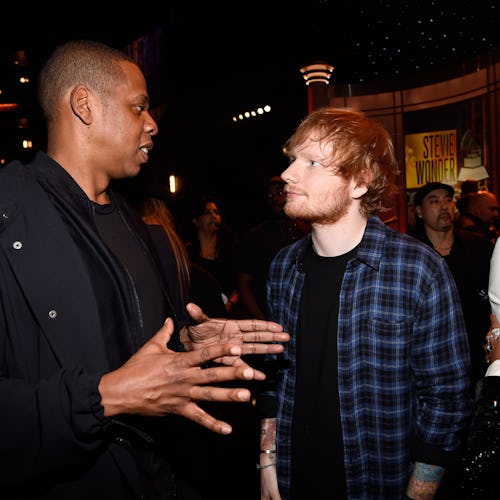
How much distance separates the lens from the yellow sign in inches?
446

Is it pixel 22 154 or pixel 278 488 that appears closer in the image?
pixel 278 488

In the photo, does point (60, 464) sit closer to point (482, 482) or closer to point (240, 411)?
point (482, 482)

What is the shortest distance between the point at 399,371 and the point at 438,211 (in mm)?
2963

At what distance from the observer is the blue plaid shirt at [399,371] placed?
193 centimetres

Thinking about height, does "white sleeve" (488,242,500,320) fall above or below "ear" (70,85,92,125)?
below


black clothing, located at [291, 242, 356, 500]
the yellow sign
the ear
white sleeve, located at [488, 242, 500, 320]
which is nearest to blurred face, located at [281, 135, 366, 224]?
black clothing, located at [291, 242, 356, 500]

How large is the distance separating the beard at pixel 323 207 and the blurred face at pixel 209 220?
3.15 metres

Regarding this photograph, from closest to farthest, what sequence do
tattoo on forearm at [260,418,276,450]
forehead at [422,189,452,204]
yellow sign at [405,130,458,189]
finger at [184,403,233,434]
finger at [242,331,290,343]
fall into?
finger at [184,403,233,434], finger at [242,331,290,343], tattoo on forearm at [260,418,276,450], forehead at [422,189,452,204], yellow sign at [405,130,458,189]

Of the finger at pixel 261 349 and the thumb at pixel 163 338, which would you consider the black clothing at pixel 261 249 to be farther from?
the thumb at pixel 163 338

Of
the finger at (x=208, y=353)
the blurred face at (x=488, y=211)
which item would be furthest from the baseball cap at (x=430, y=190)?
the finger at (x=208, y=353)

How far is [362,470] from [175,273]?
121 cm

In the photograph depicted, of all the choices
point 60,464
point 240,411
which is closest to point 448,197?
point 240,411

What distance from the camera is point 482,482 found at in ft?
3.79

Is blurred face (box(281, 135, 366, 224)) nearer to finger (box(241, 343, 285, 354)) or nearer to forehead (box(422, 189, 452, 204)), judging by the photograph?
finger (box(241, 343, 285, 354))
